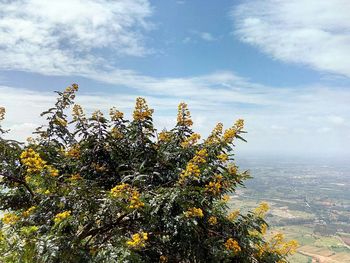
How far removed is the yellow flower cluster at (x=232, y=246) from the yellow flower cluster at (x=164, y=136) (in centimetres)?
307

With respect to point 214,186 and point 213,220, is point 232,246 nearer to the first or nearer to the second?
point 213,220

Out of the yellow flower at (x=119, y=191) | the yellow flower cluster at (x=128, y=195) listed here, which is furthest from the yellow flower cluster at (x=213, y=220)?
the yellow flower at (x=119, y=191)

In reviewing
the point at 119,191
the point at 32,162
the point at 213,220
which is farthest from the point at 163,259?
the point at 32,162

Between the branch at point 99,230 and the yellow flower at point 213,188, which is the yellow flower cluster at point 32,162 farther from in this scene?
the yellow flower at point 213,188

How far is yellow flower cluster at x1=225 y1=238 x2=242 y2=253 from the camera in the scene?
21.2 ft

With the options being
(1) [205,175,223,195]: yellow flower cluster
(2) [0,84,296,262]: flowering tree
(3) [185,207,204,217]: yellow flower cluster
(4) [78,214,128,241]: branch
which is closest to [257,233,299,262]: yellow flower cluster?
(2) [0,84,296,262]: flowering tree

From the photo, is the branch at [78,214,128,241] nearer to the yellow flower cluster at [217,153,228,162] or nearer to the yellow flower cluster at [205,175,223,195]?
the yellow flower cluster at [205,175,223,195]

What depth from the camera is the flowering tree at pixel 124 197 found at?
530 centimetres

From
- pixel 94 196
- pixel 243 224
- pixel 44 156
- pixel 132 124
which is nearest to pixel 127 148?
pixel 132 124

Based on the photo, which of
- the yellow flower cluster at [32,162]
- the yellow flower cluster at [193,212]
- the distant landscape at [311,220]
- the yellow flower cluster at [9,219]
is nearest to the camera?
Answer: the yellow flower cluster at [32,162]

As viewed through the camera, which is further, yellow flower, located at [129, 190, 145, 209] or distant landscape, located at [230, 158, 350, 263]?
distant landscape, located at [230, 158, 350, 263]

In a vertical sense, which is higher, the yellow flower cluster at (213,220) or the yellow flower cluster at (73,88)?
the yellow flower cluster at (73,88)

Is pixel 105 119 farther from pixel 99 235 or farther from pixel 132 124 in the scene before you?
pixel 99 235

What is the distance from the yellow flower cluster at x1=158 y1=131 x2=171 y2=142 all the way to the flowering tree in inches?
1.2
